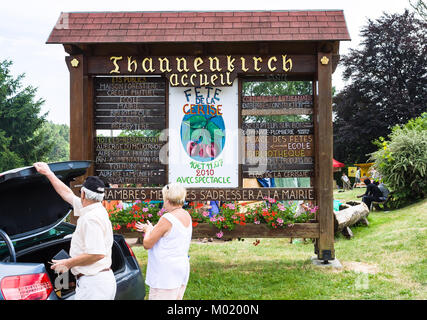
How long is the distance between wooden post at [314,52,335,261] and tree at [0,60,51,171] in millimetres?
31240

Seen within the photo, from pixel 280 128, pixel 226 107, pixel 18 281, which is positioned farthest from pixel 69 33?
pixel 18 281

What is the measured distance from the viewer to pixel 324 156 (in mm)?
6898

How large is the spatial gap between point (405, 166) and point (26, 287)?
13.4 metres

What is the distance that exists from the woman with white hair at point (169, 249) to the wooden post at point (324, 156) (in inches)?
158

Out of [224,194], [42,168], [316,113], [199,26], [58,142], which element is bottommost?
[224,194]

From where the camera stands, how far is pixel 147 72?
7.14m

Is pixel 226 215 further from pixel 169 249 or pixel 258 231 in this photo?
pixel 169 249

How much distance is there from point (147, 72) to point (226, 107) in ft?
5.12

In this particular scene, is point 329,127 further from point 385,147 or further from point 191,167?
point 385,147

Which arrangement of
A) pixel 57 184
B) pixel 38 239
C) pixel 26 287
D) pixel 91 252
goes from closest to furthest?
pixel 26 287 < pixel 91 252 < pixel 57 184 < pixel 38 239

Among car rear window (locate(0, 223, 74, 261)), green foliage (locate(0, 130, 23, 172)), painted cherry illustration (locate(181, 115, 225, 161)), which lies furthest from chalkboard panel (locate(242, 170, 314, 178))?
green foliage (locate(0, 130, 23, 172))

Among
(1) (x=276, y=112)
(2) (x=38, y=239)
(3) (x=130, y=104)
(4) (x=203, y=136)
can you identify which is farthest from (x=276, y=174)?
(2) (x=38, y=239)

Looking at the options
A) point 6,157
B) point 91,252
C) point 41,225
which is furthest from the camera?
point 6,157

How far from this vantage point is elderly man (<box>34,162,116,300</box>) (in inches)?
119
